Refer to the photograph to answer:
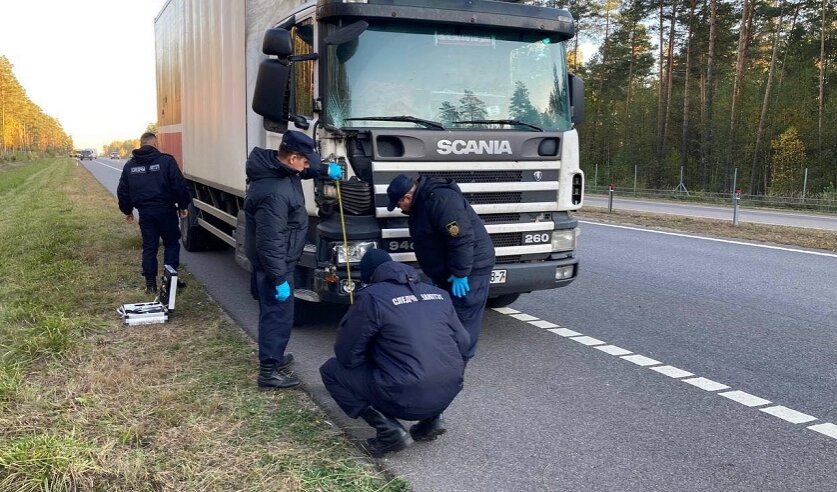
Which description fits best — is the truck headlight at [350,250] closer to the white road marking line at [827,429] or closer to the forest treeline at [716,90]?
the white road marking line at [827,429]

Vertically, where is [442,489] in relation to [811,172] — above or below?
below

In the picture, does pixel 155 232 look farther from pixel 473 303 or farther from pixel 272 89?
pixel 473 303

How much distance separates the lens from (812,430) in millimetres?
4145

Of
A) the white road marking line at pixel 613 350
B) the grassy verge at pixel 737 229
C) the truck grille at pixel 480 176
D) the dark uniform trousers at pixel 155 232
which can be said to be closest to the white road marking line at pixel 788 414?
the white road marking line at pixel 613 350

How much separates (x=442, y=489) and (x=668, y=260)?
8232 mm

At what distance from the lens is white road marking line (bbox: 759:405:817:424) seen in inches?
169

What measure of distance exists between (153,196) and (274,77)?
310 cm

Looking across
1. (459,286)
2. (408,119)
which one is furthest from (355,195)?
(459,286)

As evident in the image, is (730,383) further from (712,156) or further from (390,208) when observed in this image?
(712,156)

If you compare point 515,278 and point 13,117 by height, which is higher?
point 13,117

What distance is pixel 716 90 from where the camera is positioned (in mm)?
40281

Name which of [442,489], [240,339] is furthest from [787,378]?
[240,339]

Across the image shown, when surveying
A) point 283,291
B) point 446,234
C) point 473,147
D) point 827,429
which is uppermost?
point 473,147

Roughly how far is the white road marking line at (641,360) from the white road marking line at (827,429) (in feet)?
4.47
